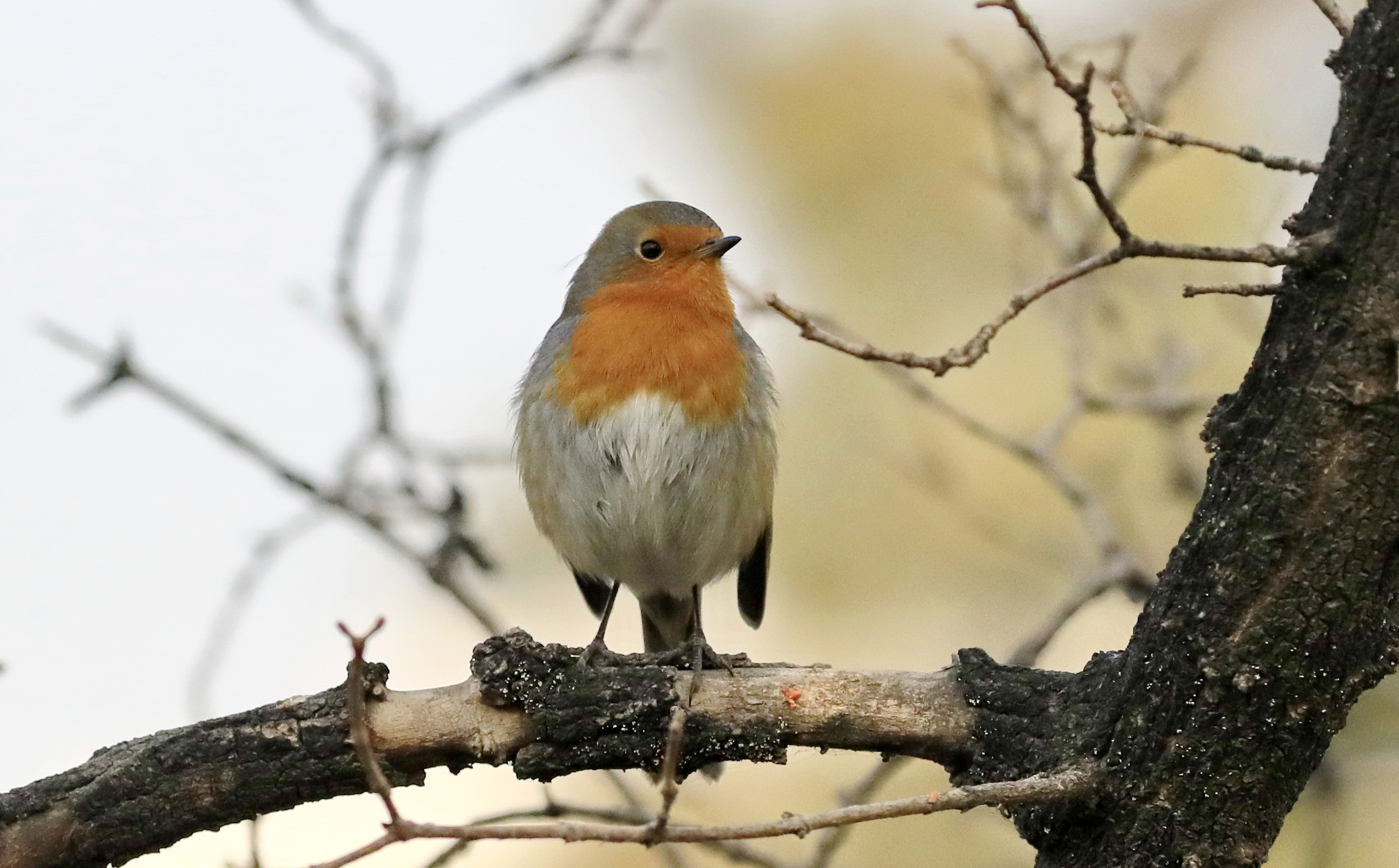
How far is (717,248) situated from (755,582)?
136cm

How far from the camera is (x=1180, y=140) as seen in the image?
97.3 inches

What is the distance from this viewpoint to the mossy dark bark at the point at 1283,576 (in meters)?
2.42

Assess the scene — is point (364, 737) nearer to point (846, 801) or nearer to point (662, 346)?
point (846, 801)

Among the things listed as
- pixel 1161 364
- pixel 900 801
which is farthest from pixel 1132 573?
pixel 900 801

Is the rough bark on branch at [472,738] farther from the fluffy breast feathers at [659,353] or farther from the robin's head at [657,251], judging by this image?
the robin's head at [657,251]

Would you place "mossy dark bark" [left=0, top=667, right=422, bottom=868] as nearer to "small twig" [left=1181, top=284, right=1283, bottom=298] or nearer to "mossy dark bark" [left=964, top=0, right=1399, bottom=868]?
"mossy dark bark" [left=964, top=0, right=1399, bottom=868]

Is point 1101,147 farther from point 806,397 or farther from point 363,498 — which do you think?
point 363,498

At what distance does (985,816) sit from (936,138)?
4.58 metres

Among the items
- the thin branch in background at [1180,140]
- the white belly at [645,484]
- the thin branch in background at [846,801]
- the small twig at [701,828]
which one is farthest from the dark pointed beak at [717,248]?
the small twig at [701,828]

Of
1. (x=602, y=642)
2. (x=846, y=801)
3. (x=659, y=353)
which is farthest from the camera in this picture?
(x=659, y=353)

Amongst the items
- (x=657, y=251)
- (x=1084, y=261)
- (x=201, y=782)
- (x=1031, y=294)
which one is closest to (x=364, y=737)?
(x=201, y=782)

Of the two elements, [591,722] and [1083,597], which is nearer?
[591,722]

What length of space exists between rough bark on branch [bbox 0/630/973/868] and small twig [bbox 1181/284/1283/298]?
3.83 feet

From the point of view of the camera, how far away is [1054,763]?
292 cm
